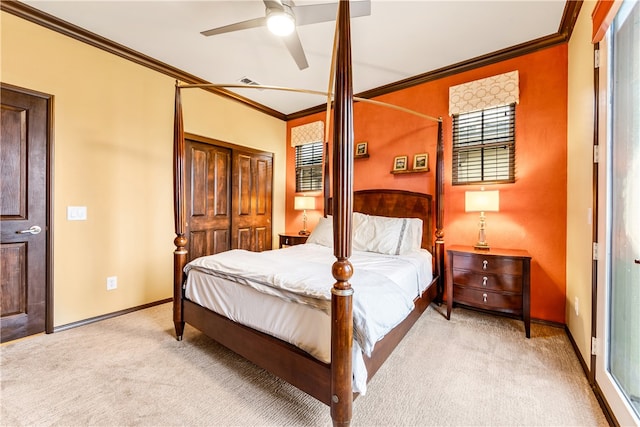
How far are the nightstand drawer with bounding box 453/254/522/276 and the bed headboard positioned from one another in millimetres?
542

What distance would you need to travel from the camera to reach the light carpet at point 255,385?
1550 mm

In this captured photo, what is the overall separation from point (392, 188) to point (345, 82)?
2671 mm

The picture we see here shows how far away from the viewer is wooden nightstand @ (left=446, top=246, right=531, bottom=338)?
250cm

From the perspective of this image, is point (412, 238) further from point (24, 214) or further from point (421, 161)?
point (24, 214)

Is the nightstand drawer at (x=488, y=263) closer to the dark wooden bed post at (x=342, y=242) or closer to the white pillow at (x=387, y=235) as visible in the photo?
the white pillow at (x=387, y=235)

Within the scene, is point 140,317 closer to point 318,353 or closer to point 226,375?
point 226,375

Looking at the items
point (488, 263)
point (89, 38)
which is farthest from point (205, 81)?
point (488, 263)

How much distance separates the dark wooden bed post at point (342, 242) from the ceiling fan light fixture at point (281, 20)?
936mm

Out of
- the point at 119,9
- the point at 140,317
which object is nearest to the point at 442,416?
the point at 140,317

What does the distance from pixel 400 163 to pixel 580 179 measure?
1858mm

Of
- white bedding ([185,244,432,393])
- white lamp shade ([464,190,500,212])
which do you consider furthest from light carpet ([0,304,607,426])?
white lamp shade ([464,190,500,212])

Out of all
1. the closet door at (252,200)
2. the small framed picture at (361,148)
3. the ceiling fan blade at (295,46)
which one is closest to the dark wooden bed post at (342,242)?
the ceiling fan blade at (295,46)

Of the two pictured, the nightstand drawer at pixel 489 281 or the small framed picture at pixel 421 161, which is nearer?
the nightstand drawer at pixel 489 281

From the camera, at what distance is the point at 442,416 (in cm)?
155
